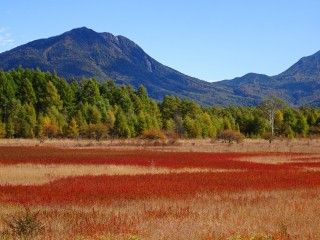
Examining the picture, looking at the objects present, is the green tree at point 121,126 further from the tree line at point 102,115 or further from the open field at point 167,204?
the open field at point 167,204

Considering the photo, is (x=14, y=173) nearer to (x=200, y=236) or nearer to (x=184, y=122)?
(x=200, y=236)

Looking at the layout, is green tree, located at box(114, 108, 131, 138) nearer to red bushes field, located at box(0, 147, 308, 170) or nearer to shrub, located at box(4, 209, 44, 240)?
red bushes field, located at box(0, 147, 308, 170)

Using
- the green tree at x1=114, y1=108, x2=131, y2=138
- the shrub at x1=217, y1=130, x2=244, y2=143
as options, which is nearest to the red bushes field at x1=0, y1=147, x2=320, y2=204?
the shrub at x1=217, y1=130, x2=244, y2=143

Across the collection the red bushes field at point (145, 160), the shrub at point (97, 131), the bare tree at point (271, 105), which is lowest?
the red bushes field at point (145, 160)

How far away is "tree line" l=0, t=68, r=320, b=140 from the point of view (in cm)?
9094

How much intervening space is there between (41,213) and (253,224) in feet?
19.3

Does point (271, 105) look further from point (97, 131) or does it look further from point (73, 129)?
point (73, 129)

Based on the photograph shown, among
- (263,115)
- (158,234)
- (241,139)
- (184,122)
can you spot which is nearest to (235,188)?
(158,234)

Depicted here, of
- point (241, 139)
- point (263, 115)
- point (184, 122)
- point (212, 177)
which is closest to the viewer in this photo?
point (212, 177)

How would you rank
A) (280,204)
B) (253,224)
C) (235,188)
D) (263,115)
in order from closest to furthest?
(253,224), (280,204), (235,188), (263,115)

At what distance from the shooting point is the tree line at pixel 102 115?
90.9 m

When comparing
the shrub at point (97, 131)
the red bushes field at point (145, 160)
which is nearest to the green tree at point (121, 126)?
the shrub at point (97, 131)

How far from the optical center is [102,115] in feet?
333

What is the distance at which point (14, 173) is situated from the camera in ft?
96.4
